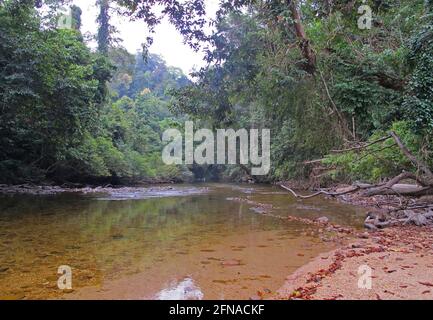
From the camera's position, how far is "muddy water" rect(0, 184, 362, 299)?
15.2 feet

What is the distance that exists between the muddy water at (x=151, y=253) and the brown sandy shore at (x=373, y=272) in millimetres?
375

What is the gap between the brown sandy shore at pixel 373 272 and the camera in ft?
13.4

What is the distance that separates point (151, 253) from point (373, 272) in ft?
12.0

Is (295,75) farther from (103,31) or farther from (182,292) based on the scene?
(103,31)

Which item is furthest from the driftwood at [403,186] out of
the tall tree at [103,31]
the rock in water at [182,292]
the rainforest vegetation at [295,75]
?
the tall tree at [103,31]

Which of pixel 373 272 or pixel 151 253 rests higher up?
pixel 373 272

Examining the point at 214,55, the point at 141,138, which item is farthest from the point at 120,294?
the point at 141,138

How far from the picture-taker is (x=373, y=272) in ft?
16.2

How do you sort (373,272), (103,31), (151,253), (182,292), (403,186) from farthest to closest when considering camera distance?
1. (103,31)
2. (403,186)
3. (151,253)
4. (373,272)
5. (182,292)

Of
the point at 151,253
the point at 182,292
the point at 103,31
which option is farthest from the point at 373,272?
the point at 103,31

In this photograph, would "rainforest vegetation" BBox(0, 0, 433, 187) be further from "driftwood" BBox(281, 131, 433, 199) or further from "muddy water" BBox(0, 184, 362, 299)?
"muddy water" BBox(0, 184, 362, 299)

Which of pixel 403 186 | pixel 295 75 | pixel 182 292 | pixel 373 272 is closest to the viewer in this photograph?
pixel 182 292
